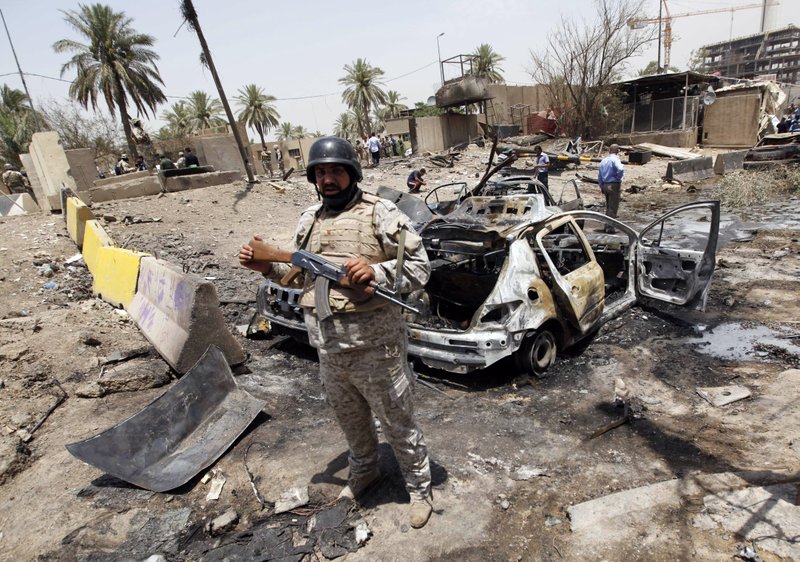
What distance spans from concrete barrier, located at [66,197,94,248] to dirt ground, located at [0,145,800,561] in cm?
223

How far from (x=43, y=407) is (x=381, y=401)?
129 inches

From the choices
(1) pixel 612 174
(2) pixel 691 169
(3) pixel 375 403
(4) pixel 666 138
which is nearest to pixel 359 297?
(3) pixel 375 403

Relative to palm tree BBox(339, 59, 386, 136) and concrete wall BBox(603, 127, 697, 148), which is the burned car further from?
palm tree BBox(339, 59, 386, 136)

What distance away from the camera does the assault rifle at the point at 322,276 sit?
2131 millimetres

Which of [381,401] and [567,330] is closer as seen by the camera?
[381,401]

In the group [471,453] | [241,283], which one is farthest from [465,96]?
[471,453]

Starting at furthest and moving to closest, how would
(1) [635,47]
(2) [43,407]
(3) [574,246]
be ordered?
1. (1) [635,47]
2. (3) [574,246]
3. (2) [43,407]

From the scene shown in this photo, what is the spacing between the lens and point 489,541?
2.41m

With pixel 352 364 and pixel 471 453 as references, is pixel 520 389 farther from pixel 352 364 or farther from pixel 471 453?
pixel 352 364

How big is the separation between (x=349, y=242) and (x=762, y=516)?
8.25 feet

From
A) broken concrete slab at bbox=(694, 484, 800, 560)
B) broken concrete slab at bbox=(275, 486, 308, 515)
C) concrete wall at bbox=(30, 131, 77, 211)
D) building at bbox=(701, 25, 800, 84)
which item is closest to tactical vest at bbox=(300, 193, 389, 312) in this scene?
broken concrete slab at bbox=(275, 486, 308, 515)

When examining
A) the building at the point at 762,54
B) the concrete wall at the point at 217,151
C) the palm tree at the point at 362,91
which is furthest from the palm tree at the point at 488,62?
the building at the point at 762,54

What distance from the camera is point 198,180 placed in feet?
44.4

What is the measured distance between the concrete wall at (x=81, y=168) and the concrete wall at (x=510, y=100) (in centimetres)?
2294
